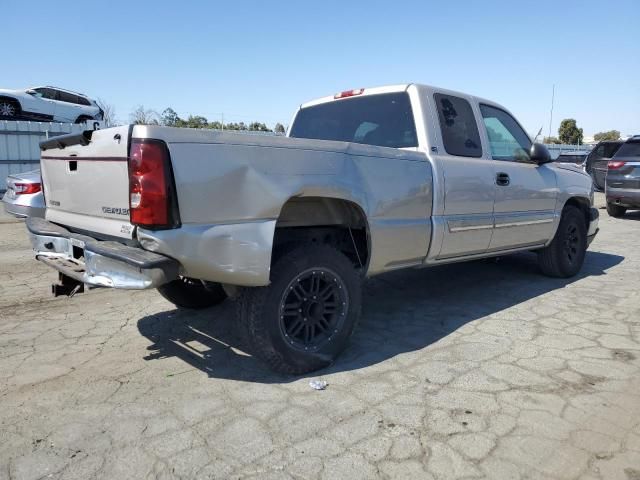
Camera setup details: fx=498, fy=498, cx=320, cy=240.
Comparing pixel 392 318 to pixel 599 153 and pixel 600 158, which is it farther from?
pixel 599 153

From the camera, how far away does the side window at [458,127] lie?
4.23 metres

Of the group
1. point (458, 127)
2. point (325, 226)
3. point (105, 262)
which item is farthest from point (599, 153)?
point (105, 262)

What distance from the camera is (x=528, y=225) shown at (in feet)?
16.4

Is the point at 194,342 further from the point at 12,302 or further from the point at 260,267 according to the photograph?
the point at 12,302


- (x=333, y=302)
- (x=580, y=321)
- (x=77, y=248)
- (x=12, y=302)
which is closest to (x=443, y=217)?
(x=333, y=302)

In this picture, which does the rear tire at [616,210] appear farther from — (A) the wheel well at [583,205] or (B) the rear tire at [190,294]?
(B) the rear tire at [190,294]

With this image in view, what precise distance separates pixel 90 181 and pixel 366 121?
2.38 meters

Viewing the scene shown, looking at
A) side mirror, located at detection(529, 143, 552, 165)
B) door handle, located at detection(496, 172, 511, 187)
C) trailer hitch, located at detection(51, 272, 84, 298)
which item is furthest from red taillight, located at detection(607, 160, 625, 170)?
trailer hitch, located at detection(51, 272, 84, 298)

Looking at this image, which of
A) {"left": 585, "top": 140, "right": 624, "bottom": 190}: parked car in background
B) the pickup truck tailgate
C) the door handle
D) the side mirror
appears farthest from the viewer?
{"left": 585, "top": 140, "right": 624, "bottom": 190}: parked car in background

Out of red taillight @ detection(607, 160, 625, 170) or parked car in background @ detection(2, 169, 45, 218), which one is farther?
red taillight @ detection(607, 160, 625, 170)

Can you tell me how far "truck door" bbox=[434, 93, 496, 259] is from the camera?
13.3ft

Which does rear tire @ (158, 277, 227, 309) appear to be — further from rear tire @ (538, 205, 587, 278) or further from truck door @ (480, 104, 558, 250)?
rear tire @ (538, 205, 587, 278)

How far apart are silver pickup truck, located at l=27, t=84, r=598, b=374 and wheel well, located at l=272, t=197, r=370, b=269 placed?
0.01 m

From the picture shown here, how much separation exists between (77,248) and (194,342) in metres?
1.13
